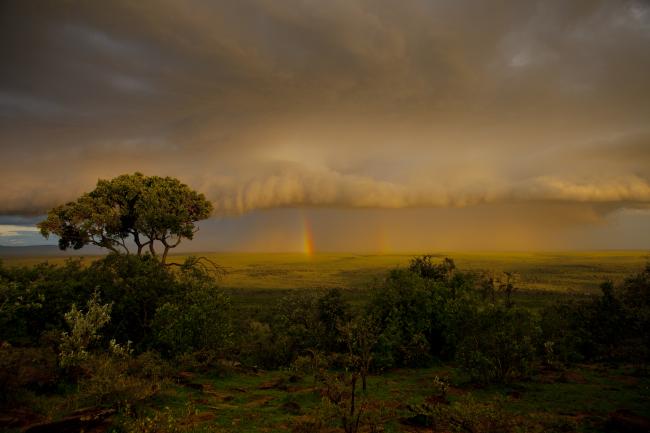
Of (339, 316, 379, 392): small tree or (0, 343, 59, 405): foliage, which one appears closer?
(0, 343, 59, 405): foliage

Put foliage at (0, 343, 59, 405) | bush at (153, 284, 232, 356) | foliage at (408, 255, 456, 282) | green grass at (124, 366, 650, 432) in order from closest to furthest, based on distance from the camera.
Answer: foliage at (0, 343, 59, 405), green grass at (124, 366, 650, 432), bush at (153, 284, 232, 356), foliage at (408, 255, 456, 282)

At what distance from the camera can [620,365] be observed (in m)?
38.9

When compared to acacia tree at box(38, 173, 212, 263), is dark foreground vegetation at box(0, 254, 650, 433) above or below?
below

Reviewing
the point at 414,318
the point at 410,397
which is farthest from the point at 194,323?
the point at 414,318

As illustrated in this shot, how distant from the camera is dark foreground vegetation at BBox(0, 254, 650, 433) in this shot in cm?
1802

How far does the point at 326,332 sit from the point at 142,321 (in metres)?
21.4

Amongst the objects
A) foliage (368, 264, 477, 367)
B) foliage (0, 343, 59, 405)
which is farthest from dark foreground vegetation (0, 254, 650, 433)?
foliage (368, 264, 477, 367)

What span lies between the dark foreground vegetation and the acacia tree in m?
3.84

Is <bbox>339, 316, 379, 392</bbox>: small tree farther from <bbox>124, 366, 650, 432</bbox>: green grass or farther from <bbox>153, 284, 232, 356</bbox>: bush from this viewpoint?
<bbox>153, 284, 232, 356</bbox>: bush

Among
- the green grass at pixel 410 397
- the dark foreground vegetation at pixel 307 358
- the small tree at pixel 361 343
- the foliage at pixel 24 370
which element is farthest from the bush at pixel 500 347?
the foliage at pixel 24 370

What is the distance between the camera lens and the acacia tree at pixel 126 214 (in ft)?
122

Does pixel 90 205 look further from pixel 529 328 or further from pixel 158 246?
pixel 529 328

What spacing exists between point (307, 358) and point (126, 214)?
24.6 meters

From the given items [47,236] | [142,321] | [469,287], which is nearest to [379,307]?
[469,287]
